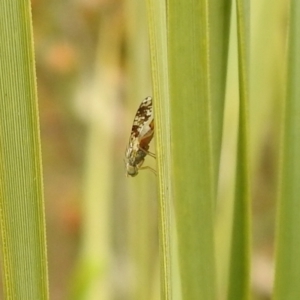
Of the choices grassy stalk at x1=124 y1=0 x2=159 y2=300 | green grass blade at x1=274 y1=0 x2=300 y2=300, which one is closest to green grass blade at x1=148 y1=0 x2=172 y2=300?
green grass blade at x1=274 y1=0 x2=300 y2=300

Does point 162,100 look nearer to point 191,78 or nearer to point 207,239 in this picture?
point 191,78

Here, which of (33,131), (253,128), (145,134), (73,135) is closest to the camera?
(33,131)

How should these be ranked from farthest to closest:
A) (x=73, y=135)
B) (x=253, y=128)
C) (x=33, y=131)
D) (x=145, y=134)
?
(x=73, y=135) → (x=253, y=128) → (x=145, y=134) → (x=33, y=131)

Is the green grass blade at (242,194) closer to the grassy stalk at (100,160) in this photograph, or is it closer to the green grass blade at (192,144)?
the green grass blade at (192,144)

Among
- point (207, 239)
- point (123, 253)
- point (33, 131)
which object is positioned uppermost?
point (33, 131)

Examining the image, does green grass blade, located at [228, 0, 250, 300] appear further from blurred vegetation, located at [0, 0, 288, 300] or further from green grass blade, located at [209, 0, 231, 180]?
blurred vegetation, located at [0, 0, 288, 300]

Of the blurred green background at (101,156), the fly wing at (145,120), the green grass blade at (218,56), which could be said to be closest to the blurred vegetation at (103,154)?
the blurred green background at (101,156)

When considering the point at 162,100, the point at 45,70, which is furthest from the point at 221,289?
the point at 45,70

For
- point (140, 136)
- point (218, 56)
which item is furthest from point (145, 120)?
point (218, 56)
